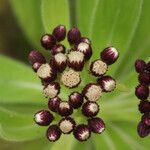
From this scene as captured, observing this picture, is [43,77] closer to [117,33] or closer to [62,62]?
[62,62]

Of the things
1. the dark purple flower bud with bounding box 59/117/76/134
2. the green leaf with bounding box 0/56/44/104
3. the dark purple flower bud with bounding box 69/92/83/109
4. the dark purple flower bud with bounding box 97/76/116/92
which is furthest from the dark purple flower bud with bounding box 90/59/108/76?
the green leaf with bounding box 0/56/44/104

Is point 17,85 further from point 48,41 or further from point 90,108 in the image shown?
point 90,108

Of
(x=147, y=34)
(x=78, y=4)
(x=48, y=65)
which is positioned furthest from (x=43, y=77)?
(x=147, y=34)

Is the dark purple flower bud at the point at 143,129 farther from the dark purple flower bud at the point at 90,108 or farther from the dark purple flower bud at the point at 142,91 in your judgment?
the dark purple flower bud at the point at 90,108

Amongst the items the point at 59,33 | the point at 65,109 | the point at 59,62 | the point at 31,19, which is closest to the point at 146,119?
the point at 65,109

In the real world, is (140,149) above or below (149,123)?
below

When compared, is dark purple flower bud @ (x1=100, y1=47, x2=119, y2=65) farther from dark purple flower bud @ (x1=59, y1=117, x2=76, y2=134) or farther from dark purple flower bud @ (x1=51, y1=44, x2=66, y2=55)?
dark purple flower bud @ (x1=59, y1=117, x2=76, y2=134)
